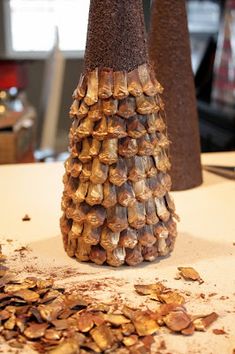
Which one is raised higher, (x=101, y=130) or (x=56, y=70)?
(x=101, y=130)

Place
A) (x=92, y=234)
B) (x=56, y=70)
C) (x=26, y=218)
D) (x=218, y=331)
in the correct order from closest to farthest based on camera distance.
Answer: (x=218, y=331) < (x=92, y=234) < (x=26, y=218) < (x=56, y=70)

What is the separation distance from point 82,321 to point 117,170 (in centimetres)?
15

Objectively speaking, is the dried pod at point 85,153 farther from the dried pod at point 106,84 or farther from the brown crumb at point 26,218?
the brown crumb at point 26,218

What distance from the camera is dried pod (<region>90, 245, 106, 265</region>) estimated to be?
525 mm

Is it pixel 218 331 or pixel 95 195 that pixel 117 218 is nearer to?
pixel 95 195

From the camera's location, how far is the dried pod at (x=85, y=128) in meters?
0.50

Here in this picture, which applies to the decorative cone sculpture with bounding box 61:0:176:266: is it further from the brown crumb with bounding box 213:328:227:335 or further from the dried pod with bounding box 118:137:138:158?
the brown crumb with bounding box 213:328:227:335

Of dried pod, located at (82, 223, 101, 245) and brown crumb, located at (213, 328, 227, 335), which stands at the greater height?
dried pod, located at (82, 223, 101, 245)

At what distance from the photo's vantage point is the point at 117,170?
50 centimetres

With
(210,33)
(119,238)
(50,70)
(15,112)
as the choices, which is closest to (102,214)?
(119,238)

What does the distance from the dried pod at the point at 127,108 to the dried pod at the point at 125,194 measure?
64mm

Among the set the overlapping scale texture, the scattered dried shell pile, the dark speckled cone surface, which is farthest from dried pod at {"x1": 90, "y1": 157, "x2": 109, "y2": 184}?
the dark speckled cone surface

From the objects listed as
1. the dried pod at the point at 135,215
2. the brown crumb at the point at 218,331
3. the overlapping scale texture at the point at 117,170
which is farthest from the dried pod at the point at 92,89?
the brown crumb at the point at 218,331

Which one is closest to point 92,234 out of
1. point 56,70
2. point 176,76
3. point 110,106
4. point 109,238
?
point 109,238
